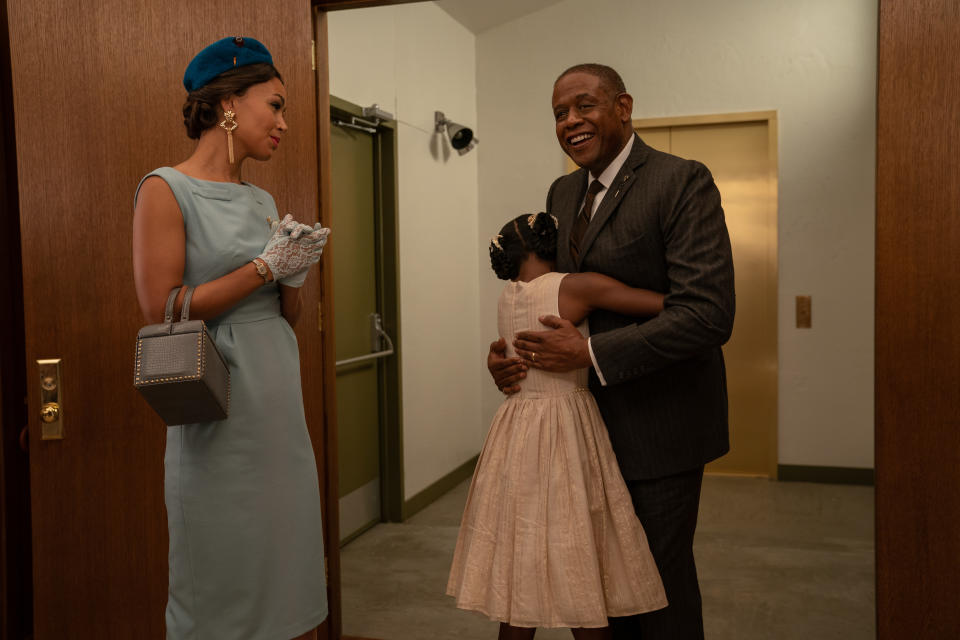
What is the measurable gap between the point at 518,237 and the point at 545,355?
10.9 inches

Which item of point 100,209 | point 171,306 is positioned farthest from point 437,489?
point 171,306

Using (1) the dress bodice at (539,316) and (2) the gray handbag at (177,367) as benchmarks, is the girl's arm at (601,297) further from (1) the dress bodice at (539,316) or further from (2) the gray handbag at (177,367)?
(2) the gray handbag at (177,367)

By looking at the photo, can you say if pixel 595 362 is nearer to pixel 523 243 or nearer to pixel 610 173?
pixel 523 243

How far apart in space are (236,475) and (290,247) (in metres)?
0.46

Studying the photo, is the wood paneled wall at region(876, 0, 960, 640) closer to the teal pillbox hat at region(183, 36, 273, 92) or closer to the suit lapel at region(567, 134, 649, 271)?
the suit lapel at region(567, 134, 649, 271)

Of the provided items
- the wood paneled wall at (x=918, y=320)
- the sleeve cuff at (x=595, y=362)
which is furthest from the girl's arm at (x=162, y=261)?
the wood paneled wall at (x=918, y=320)

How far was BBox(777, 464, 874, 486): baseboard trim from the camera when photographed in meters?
4.93

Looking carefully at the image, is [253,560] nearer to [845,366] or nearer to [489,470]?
[489,470]

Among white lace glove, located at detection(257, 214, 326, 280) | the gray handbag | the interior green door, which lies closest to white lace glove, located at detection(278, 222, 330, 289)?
white lace glove, located at detection(257, 214, 326, 280)

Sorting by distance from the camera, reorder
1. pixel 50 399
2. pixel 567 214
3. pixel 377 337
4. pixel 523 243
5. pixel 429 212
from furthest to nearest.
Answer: pixel 429 212
pixel 377 337
pixel 50 399
pixel 567 214
pixel 523 243

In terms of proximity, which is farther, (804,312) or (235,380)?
(804,312)

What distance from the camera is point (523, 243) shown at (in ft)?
5.95

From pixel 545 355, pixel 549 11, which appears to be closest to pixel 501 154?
pixel 549 11

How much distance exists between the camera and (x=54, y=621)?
7.50ft
